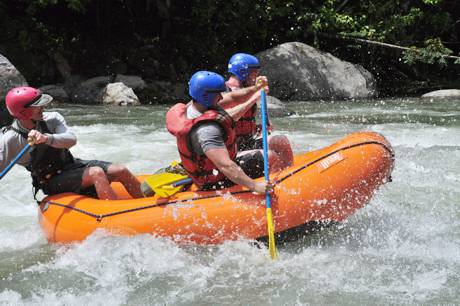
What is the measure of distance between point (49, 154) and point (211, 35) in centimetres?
1038

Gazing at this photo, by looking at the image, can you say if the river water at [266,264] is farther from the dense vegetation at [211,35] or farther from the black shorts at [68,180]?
the dense vegetation at [211,35]

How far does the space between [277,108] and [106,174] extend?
6129 millimetres

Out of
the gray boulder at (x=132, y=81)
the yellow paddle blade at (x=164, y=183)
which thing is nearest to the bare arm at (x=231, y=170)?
the yellow paddle blade at (x=164, y=183)

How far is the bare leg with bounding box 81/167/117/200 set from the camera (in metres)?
4.38

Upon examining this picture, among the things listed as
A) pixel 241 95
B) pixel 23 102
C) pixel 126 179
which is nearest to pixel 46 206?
pixel 126 179

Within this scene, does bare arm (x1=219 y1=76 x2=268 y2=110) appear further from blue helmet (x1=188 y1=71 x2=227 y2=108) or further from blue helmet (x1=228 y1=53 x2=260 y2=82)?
blue helmet (x1=188 y1=71 x2=227 y2=108)

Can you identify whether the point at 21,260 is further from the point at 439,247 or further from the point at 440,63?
the point at 440,63

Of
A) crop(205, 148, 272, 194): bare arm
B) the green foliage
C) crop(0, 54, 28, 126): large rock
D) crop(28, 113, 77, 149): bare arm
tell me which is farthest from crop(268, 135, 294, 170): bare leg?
the green foliage

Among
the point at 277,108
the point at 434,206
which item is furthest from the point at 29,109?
the point at 277,108

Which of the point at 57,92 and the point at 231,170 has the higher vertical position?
the point at 231,170

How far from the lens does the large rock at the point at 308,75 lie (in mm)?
13078

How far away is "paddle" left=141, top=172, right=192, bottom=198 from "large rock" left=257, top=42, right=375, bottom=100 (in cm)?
888

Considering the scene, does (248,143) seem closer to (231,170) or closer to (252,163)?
(252,163)

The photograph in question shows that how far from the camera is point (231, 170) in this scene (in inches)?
152
